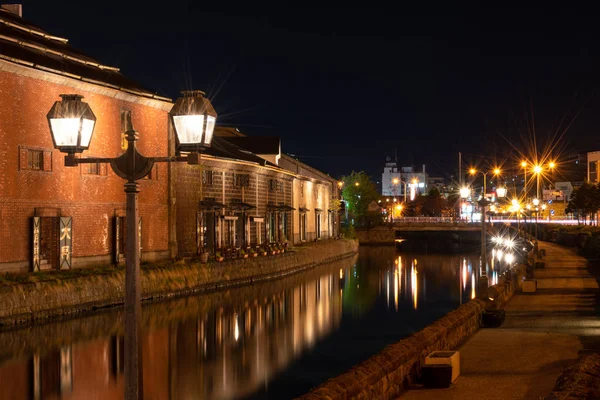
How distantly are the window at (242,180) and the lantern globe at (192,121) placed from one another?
4157cm

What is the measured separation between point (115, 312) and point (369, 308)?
42.8 ft

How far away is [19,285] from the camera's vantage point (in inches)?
1071

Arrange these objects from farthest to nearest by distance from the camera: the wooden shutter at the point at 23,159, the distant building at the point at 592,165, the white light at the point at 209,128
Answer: the distant building at the point at 592,165
the wooden shutter at the point at 23,159
the white light at the point at 209,128

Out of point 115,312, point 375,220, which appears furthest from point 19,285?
point 375,220

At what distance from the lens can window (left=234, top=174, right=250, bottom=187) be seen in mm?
50812

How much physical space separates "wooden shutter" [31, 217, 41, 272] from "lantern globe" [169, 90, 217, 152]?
24675 millimetres

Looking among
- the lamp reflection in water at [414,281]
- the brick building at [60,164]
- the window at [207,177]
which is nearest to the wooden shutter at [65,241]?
the brick building at [60,164]

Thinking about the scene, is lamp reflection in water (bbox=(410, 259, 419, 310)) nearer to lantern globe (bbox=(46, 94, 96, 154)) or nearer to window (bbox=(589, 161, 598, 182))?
lantern globe (bbox=(46, 94, 96, 154))

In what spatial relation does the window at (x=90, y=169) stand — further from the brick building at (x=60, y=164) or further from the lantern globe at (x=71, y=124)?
the lantern globe at (x=71, y=124)

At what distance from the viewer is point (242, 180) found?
5184cm

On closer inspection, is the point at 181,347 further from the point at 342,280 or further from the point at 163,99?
the point at 342,280

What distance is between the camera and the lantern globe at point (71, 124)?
9.12 m

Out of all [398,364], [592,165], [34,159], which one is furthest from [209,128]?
[592,165]

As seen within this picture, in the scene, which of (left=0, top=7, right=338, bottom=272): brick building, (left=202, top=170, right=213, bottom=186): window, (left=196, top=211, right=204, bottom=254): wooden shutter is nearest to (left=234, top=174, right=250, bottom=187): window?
(left=0, top=7, right=338, bottom=272): brick building
